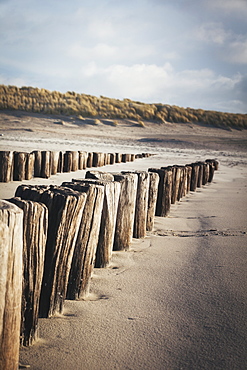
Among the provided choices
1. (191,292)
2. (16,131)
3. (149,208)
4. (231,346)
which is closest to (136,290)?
(191,292)

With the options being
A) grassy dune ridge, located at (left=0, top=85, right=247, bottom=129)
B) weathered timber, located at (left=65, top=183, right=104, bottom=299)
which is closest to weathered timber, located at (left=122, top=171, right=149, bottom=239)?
weathered timber, located at (left=65, top=183, right=104, bottom=299)

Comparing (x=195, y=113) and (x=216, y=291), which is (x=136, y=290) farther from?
(x=195, y=113)

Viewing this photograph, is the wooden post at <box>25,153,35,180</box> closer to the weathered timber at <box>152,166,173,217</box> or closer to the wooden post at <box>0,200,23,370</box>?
the weathered timber at <box>152,166,173,217</box>

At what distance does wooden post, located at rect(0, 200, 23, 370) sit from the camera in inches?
56.3

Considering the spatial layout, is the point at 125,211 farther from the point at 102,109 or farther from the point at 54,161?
the point at 102,109

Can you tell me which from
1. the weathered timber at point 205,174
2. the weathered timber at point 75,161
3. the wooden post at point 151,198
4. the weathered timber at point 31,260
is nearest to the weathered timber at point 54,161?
the weathered timber at point 75,161

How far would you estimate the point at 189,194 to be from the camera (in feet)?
25.4

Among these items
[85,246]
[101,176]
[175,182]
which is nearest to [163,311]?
[85,246]

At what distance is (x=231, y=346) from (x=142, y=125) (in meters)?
31.5

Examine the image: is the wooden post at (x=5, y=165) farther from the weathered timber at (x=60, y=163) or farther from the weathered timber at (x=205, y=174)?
the weathered timber at (x=205, y=174)

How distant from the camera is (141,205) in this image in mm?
3830

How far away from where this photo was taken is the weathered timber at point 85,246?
238cm

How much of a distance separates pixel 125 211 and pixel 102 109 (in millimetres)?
33938

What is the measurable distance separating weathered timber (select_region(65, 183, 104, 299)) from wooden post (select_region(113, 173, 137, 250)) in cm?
81
